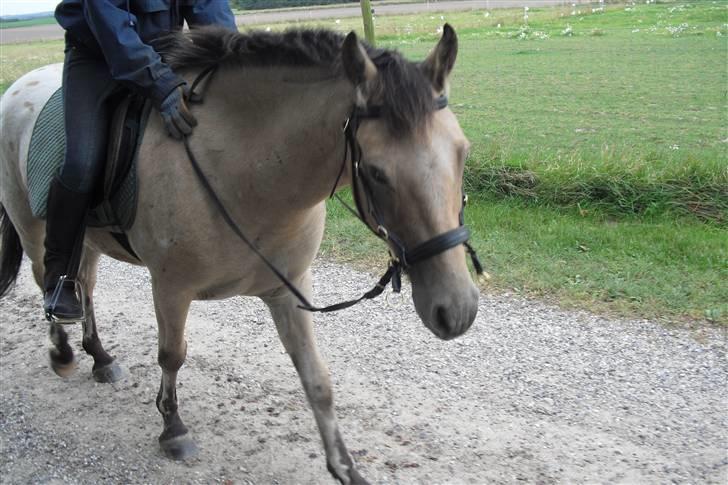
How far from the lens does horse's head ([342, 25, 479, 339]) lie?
2.55 m

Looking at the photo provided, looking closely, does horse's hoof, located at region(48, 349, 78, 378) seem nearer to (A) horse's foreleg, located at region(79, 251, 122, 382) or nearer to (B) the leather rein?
(A) horse's foreleg, located at region(79, 251, 122, 382)

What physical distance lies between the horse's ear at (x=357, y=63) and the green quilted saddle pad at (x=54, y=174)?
4.61 ft

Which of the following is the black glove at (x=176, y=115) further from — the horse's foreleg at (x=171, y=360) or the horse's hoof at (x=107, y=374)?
the horse's hoof at (x=107, y=374)

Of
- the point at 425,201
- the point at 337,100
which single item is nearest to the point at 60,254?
the point at 337,100

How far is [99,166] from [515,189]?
5.32 meters

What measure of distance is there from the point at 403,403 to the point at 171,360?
4.72 feet

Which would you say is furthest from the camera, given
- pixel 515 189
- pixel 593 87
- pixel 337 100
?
pixel 593 87

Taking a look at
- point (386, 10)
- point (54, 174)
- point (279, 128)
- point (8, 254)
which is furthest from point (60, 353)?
point (386, 10)

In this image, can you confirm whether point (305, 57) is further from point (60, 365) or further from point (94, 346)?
point (60, 365)

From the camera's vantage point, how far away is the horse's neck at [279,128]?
2973 millimetres

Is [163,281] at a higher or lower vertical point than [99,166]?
lower

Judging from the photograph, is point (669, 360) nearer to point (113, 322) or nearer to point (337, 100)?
point (337, 100)

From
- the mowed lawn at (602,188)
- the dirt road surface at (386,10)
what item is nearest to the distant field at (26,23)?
the dirt road surface at (386,10)

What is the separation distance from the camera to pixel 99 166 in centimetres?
362
